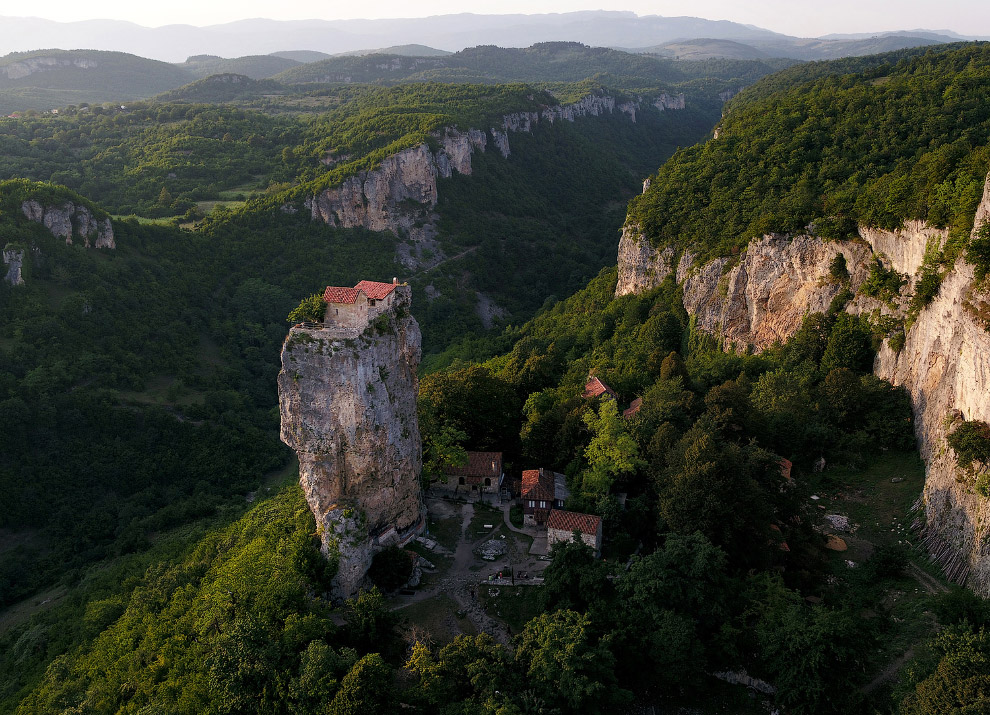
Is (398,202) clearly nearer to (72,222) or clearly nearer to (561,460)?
(72,222)

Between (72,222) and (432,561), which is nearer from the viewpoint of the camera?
(432,561)

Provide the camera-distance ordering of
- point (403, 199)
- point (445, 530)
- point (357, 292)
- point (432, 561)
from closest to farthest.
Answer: point (357, 292)
point (432, 561)
point (445, 530)
point (403, 199)

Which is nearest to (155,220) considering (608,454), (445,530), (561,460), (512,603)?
(561,460)

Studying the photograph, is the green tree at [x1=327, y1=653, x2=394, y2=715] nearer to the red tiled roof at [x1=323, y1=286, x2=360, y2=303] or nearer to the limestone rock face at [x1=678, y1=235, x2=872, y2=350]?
the red tiled roof at [x1=323, y1=286, x2=360, y2=303]

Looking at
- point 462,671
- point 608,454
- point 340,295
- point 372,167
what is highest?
point 372,167

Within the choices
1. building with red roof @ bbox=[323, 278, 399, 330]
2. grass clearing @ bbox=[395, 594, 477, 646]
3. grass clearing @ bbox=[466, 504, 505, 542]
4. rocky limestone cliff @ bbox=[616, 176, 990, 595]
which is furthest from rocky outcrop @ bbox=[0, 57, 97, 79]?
grass clearing @ bbox=[395, 594, 477, 646]

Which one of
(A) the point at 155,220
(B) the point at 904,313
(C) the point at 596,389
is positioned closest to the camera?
(B) the point at 904,313

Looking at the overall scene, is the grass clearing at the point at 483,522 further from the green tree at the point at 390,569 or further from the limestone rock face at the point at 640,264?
the limestone rock face at the point at 640,264

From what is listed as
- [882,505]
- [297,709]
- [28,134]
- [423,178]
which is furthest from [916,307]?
[28,134]
